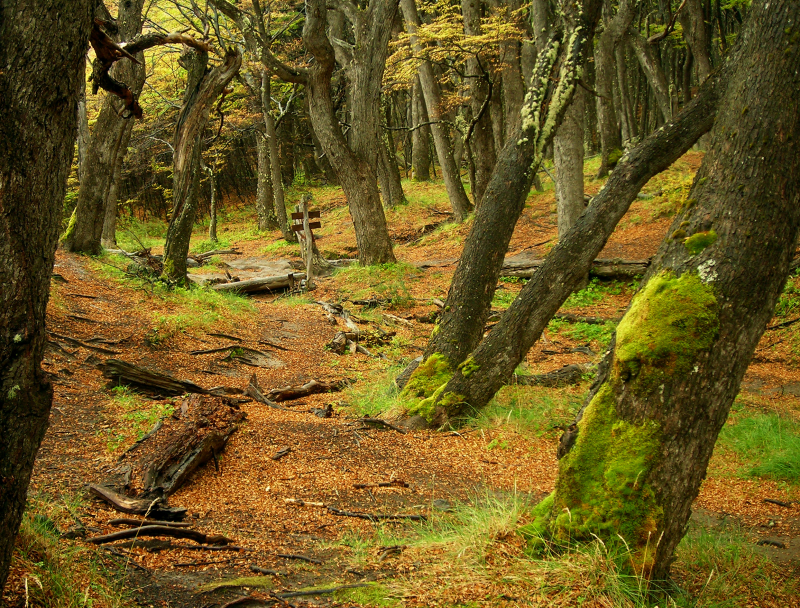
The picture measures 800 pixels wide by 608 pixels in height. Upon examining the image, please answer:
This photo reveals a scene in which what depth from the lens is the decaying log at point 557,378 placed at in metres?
7.10

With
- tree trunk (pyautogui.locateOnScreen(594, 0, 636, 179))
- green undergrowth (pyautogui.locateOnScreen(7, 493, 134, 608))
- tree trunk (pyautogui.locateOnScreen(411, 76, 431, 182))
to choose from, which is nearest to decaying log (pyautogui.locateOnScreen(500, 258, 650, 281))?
tree trunk (pyautogui.locateOnScreen(594, 0, 636, 179))

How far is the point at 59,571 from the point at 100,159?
10814 millimetres

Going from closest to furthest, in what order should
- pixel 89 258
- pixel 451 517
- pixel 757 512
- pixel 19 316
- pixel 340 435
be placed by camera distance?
pixel 19 316 < pixel 451 517 < pixel 757 512 < pixel 340 435 < pixel 89 258

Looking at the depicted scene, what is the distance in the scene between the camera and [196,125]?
10.9m

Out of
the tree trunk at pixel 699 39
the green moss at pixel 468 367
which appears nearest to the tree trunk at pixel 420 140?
the tree trunk at pixel 699 39

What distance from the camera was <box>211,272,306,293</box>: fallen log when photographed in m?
13.4

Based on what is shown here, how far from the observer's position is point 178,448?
448 centimetres

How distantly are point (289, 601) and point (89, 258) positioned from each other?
35.0 ft

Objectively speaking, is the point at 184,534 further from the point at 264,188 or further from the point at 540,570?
the point at 264,188

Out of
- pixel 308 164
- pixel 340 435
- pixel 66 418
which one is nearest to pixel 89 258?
pixel 66 418

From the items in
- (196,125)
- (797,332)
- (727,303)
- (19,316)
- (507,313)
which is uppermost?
(196,125)

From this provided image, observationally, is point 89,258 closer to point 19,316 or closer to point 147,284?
point 147,284

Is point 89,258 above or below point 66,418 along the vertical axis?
above

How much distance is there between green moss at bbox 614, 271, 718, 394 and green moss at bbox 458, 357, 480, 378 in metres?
2.75
